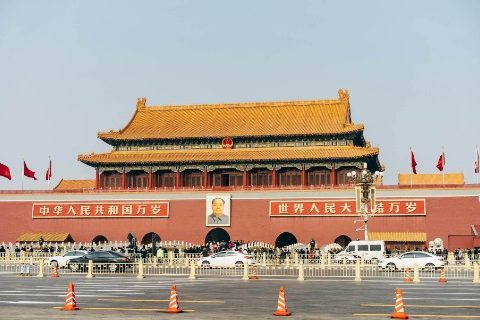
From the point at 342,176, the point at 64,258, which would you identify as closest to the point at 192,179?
the point at 342,176

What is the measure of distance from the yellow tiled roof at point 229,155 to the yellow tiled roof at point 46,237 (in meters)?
6.36

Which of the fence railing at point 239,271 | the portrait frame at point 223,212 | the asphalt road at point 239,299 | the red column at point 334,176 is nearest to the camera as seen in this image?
the asphalt road at point 239,299

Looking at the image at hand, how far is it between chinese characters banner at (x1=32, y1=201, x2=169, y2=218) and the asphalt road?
93.7 feet

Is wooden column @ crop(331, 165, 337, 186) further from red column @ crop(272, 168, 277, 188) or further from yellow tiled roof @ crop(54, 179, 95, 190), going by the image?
yellow tiled roof @ crop(54, 179, 95, 190)

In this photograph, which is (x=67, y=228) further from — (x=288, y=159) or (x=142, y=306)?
(x=142, y=306)

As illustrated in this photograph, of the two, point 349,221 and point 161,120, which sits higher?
point 161,120

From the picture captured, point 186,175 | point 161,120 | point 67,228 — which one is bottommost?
point 67,228

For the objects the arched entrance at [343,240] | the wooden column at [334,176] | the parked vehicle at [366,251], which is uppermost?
the wooden column at [334,176]

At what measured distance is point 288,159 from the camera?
5825cm

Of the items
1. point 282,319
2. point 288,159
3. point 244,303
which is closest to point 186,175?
point 288,159

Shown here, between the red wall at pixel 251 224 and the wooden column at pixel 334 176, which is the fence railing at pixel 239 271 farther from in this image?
the wooden column at pixel 334 176

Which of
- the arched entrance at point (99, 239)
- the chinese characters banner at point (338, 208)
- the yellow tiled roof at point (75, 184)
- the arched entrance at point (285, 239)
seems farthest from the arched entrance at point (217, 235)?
the yellow tiled roof at point (75, 184)

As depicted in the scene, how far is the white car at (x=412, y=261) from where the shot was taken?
3688 centimetres

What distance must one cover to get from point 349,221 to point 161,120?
1958 cm
